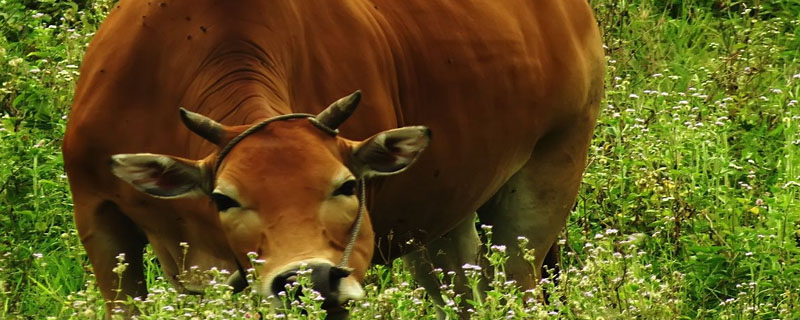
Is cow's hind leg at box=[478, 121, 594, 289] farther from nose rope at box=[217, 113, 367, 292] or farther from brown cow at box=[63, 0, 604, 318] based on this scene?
nose rope at box=[217, 113, 367, 292]

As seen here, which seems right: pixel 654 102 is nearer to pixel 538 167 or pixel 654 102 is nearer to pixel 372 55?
pixel 538 167

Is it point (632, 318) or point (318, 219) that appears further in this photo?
point (632, 318)

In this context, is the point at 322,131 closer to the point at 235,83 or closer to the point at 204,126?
the point at 204,126

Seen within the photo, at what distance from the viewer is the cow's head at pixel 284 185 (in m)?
6.28

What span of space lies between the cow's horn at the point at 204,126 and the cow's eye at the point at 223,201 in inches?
7.2

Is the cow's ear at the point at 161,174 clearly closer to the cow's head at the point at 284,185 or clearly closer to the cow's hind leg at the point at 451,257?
the cow's head at the point at 284,185

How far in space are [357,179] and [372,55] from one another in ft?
3.02

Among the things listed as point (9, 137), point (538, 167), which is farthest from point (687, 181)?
point (9, 137)

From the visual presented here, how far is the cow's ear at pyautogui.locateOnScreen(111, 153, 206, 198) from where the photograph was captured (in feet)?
21.1

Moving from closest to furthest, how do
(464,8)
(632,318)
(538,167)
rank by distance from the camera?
1. (632,318)
2. (464,8)
3. (538,167)

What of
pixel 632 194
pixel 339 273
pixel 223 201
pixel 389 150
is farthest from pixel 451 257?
pixel 339 273

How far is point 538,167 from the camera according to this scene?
8.73m

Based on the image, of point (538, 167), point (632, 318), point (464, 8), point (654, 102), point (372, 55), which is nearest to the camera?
point (632, 318)

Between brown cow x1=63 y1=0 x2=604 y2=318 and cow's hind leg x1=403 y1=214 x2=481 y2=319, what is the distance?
0.08 ft
